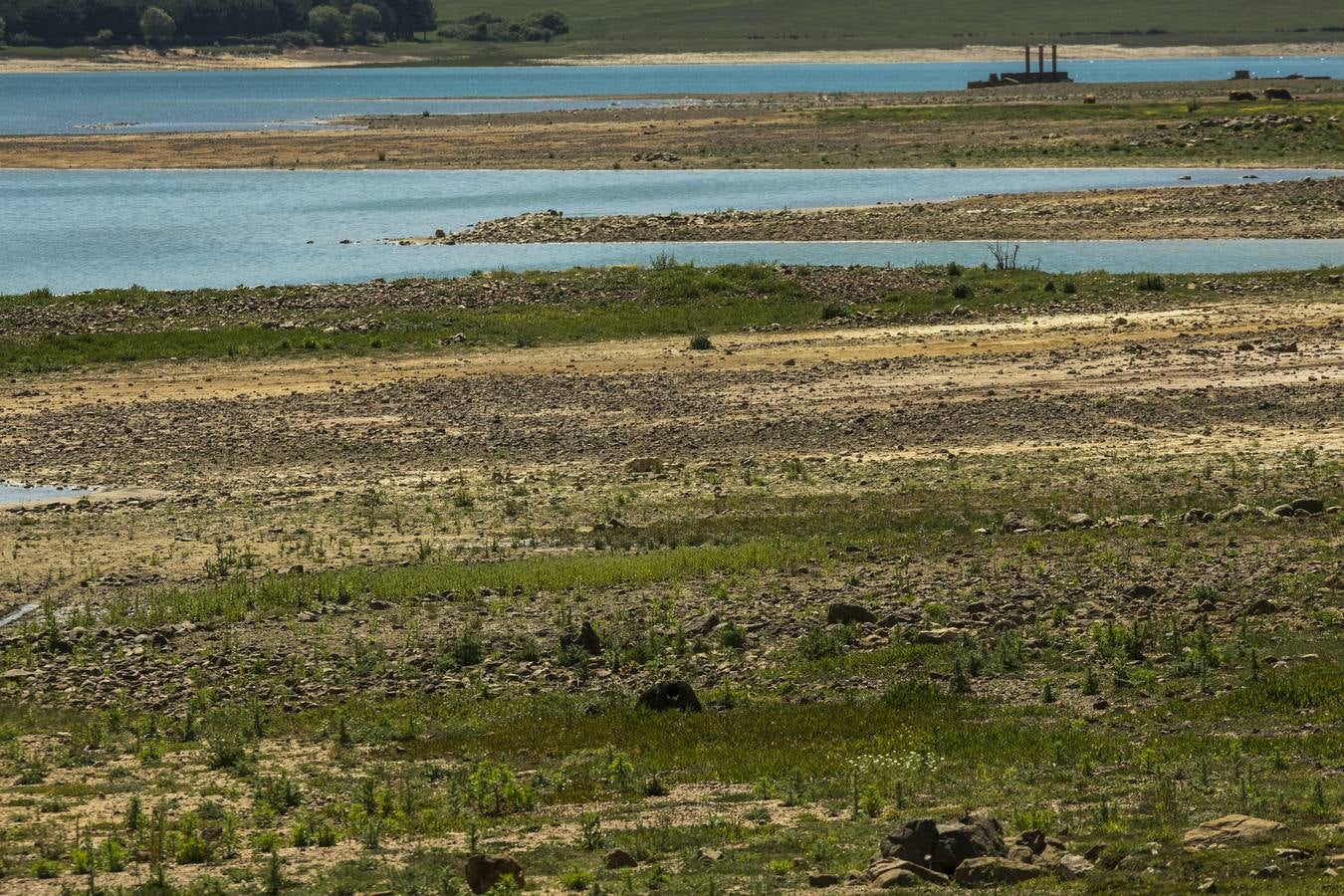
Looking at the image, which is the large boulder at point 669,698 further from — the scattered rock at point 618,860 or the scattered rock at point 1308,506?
the scattered rock at point 1308,506

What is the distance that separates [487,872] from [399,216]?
49.5 meters

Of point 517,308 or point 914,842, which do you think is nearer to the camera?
point 914,842

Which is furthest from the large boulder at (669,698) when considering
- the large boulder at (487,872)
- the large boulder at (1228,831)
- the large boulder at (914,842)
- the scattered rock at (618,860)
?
the large boulder at (1228,831)

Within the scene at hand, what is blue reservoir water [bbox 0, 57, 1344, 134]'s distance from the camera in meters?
114

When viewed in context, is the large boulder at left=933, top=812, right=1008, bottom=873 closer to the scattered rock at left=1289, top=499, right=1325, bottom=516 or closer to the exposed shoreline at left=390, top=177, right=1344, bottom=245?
the scattered rock at left=1289, top=499, right=1325, bottom=516

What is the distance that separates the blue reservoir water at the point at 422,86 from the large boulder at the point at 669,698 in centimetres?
8901

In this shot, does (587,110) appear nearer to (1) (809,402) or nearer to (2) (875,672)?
(1) (809,402)

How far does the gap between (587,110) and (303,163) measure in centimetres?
2961

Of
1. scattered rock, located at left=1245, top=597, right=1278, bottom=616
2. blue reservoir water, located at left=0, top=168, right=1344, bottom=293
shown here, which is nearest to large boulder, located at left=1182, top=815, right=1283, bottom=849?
Answer: scattered rock, located at left=1245, top=597, right=1278, bottom=616

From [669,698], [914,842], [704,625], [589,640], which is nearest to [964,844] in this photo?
[914,842]

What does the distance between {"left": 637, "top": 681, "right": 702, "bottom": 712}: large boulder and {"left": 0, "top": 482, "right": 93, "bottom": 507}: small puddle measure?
35.5 ft

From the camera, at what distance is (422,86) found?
15488cm

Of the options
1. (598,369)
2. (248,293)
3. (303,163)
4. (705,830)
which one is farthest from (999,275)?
(303,163)

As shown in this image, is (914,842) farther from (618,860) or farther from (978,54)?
(978,54)
